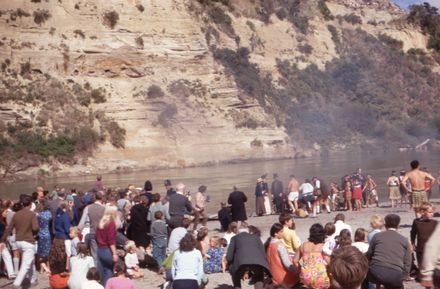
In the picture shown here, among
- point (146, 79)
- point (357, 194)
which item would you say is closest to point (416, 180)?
point (357, 194)

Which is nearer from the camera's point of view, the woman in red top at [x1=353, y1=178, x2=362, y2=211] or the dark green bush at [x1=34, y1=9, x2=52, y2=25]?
the woman in red top at [x1=353, y1=178, x2=362, y2=211]

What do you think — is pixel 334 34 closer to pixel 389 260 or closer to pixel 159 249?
pixel 159 249

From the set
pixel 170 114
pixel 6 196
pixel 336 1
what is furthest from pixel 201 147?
pixel 336 1

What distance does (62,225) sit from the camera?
1098 cm

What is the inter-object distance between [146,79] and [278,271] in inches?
1557

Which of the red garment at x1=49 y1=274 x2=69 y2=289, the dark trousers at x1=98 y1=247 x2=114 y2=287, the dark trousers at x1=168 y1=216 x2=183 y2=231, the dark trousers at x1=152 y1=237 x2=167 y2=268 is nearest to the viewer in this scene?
the red garment at x1=49 y1=274 x2=69 y2=289

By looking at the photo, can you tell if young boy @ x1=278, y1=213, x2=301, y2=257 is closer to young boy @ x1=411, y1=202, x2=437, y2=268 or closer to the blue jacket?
young boy @ x1=411, y1=202, x2=437, y2=268

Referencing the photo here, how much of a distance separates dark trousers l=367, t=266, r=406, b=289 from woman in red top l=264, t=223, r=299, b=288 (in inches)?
64.2

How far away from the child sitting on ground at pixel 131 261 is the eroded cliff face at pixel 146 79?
2962 centimetres

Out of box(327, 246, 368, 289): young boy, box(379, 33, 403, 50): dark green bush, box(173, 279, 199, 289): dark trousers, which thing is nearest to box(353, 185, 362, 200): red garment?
box(173, 279, 199, 289): dark trousers

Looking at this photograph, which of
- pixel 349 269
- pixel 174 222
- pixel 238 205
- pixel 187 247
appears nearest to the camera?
pixel 349 269

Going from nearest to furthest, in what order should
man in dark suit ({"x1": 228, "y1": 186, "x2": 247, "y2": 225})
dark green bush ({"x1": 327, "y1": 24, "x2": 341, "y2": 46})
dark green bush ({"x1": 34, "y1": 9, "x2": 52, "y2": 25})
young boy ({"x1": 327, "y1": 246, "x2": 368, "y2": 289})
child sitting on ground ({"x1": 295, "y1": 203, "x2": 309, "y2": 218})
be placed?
young boy ({"x1": 327, "y1": 246, "x2": 368, "y2": 289}) < man in dark suit ({"x1": 228, "y1": 186, "x2": 247, "y2": 225}) < child sitting on ground ({"x1": 295, "y1": 203, "x2": 309, "y2": 218}) < dark green bush ({"x1": 34, "y1": 9, "x2": 52, "y2": 25}) < dark green bush ({"x1": 327, "y1": 24, "x2": 341, "y2": 46})

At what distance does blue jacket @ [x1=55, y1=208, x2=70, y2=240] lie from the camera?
11.0 m

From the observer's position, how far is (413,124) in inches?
2562
